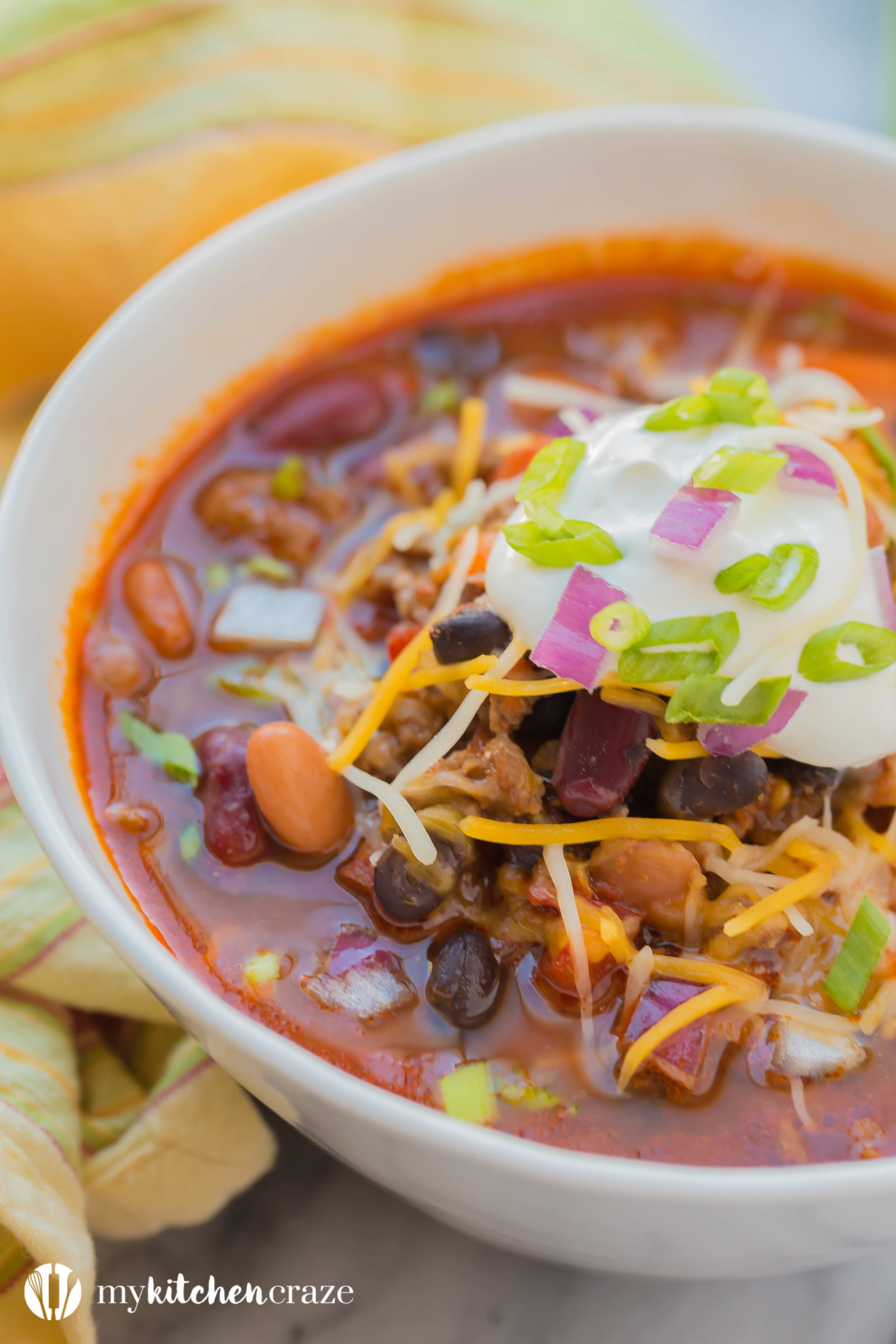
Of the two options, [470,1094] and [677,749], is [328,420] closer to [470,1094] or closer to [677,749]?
[677,749]

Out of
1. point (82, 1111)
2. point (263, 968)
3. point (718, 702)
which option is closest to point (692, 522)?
point (718, 702)

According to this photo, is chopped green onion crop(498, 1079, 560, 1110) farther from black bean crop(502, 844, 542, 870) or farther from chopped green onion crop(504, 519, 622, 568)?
chopped green onion crop(504, 519, 622, 568)

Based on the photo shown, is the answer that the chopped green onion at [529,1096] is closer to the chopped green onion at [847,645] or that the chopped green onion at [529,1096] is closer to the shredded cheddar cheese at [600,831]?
the shredded cheddar cheese at [600,831]

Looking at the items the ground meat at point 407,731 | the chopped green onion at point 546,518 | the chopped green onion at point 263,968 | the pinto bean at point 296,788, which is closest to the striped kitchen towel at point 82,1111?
the chopped green onion at point 263,968

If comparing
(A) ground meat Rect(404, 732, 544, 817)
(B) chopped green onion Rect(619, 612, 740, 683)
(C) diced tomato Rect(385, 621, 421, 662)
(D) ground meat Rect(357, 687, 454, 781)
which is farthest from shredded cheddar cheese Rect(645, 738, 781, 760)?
(C) diced tomato Rect(385, 621, 421, 662)

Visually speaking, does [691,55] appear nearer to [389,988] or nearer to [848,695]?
[848,695]

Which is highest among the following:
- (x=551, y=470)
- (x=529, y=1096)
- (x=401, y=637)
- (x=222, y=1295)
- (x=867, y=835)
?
(x=551, y=470)

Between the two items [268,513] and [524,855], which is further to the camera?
[268,513]
